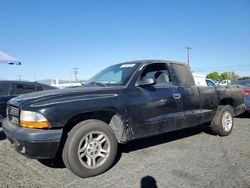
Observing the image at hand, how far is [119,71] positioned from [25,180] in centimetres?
250

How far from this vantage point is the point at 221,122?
243 inches

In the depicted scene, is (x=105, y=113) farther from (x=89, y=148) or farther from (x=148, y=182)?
(x=148, y=182)

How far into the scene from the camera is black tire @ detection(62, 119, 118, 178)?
3691mm

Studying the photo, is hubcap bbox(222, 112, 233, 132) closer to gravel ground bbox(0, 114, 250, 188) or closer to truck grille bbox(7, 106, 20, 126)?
gravel ground bbox(0, 114, 250, 188)

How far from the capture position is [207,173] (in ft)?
12.8

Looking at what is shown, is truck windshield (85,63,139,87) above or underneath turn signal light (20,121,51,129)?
above

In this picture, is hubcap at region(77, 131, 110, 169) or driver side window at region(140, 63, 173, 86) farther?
driver side window at region(140, 63, 173, 86)

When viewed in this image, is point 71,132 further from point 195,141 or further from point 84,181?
point 195,141

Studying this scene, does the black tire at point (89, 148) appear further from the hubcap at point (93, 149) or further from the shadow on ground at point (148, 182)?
the shadow on ground at point (148, 182)

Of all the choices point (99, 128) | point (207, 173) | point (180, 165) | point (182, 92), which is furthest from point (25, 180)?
point (182, 92)

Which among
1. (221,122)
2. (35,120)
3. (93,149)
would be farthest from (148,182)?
(221,122)

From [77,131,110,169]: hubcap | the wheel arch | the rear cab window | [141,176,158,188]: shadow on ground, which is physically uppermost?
the rear cab window

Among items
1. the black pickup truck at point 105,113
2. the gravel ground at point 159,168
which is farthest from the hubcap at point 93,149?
the gravel ground at point 159,168

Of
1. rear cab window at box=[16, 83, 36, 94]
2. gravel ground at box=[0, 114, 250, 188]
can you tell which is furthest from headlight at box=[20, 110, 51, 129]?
rear cab window at box=[16, 83, 36, 94]
